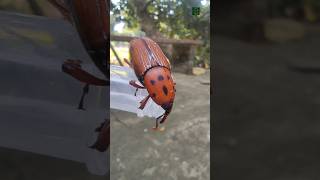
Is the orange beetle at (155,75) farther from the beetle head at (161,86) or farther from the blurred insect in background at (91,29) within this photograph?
the blurred insect in background at (91,29)

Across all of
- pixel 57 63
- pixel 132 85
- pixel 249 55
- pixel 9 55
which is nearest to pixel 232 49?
pixel 249 55

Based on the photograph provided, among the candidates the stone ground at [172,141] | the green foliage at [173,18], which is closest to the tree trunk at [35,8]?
the green foliage at [173,18]

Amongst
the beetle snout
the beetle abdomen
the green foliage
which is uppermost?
the green foliage

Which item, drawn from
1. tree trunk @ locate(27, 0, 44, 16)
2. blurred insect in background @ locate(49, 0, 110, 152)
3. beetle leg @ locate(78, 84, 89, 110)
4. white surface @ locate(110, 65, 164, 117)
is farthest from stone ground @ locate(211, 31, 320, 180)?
tree trunk @ locate(27, 0, 44, 16)

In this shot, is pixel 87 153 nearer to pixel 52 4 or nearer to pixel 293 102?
pixel 52 4

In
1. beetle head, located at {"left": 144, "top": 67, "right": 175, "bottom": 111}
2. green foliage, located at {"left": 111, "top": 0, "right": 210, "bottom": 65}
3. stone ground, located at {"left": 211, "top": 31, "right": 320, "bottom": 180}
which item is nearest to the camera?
green foliage, located at {"left": 111, "top": 0, "right": 210, "bottom": 65}

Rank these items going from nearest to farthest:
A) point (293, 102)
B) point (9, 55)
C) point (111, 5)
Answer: point (111, 5) → point (9, 55) → point (293, 102)

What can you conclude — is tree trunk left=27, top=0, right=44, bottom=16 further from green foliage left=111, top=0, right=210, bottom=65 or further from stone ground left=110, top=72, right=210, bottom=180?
stone ground left=110, top=72, right=210, bottom=180
